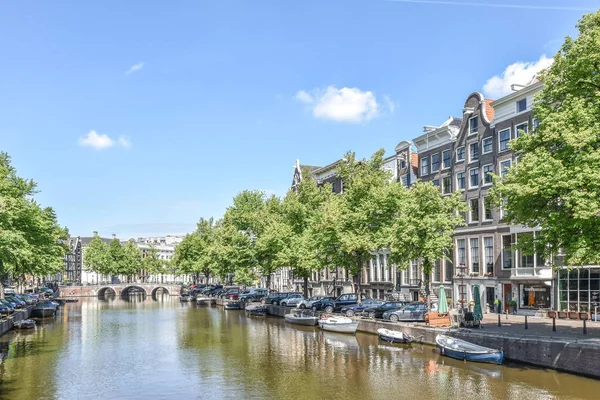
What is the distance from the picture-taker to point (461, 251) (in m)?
62.0

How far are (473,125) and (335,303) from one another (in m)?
24.1

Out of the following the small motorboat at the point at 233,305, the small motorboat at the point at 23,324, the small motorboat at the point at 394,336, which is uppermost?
the small motorboat at the point at 394,336

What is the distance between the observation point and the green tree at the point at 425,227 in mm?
49625

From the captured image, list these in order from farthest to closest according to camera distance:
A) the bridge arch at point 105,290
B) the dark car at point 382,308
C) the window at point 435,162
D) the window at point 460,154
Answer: the bridge arch at point 105,290 < the window at point 435,162 < the window at point 460,154 < the dark car at point 382,308

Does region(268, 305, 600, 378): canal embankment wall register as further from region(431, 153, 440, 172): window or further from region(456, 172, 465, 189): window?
region(431, 153, 440, 172): window

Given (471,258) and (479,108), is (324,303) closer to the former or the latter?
(471,258)

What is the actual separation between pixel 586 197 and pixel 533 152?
4.99 meters

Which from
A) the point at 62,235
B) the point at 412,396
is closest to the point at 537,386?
the point at 412,396

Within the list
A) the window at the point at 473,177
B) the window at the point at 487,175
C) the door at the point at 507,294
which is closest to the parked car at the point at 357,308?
the door at the point at 507,294

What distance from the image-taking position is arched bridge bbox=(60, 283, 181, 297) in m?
146

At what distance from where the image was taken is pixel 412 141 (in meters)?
71.1

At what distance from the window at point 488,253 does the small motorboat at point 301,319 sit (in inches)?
703

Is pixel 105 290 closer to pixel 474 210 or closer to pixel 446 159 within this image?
pixel 446 159

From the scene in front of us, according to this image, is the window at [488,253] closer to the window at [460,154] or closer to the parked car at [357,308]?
the window at [460,154]
